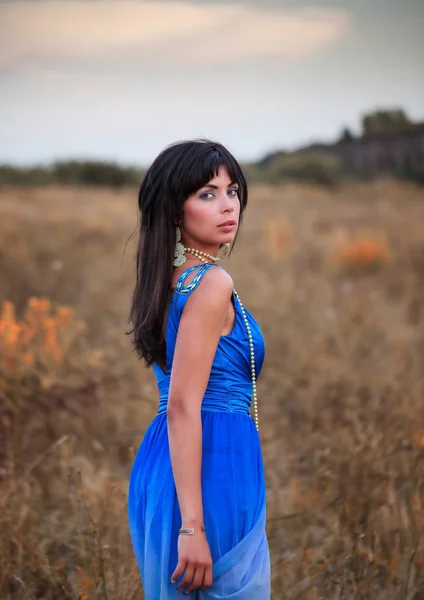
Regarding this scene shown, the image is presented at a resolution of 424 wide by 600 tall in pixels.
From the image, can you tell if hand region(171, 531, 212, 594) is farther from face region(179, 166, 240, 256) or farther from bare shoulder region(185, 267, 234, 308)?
face region(179, 166, 240, 256)

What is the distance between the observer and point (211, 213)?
189 centimetres

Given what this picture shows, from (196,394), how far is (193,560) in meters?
0.38

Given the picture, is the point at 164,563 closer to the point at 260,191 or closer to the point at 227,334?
the point at 227,334

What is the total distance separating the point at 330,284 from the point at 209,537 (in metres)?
8.09

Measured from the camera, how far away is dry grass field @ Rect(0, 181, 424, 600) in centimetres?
281

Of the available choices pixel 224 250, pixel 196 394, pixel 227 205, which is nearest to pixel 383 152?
pixel 224 250

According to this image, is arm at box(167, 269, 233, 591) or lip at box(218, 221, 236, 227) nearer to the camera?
arm at box(167, 269, 233, 591)

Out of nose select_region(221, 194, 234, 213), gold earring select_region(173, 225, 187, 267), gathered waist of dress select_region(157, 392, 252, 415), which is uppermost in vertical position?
nose select_region(221, 194, 234, 213)

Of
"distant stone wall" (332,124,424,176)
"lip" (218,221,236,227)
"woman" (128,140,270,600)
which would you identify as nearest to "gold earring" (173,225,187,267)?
"woman" (128,140,270,600)

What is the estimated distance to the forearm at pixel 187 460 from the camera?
168cm

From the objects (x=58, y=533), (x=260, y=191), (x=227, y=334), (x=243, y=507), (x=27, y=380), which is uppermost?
(x=260, y=191)

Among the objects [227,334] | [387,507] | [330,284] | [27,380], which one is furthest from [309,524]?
[330,284]

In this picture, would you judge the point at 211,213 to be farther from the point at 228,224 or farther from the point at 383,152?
the point at 383,152

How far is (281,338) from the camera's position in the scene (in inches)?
276
